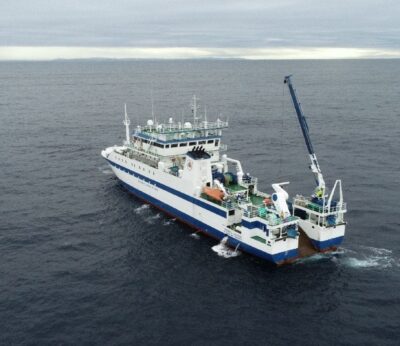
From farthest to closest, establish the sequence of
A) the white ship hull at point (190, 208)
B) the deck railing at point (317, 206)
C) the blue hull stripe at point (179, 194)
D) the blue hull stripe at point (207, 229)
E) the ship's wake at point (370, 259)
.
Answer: the blue hull stripe at point (179, 194) < the deck railing at point (317, 206) < the white ship hull at point (190, 208) < the blue hull stripe at point (207, 229) < the ship's wake at point (370, 259)

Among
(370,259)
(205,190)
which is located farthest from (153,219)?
(370,259)

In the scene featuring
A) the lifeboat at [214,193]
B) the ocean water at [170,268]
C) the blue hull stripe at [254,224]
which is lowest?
the ocean water at [170,268]

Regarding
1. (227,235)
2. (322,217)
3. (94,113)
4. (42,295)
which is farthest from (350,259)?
(94,113)

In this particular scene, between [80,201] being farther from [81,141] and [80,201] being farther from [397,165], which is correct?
[397,165]

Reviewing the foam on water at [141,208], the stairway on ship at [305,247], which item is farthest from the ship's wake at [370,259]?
the foam on water at [141,208]

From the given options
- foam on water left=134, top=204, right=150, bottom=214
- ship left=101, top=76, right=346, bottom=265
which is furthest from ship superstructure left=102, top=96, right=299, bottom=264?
foam on water left=134, top=204, right=150, bottom=214

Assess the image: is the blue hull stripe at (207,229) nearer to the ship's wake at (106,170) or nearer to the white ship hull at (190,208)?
the white ship hull at (190,208)

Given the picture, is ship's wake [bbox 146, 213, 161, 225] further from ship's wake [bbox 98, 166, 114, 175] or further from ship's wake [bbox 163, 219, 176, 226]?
ship's wake [bbox 98, 166, 114, 175]
